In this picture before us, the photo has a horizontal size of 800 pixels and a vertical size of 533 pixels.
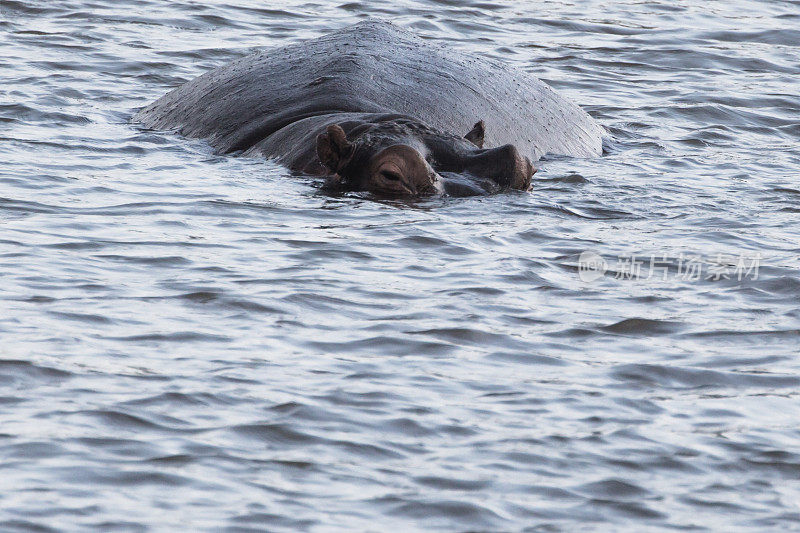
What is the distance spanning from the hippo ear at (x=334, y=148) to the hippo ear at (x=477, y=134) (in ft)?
3.23

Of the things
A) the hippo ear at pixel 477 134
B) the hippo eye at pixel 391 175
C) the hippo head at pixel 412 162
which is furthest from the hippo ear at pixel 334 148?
the hippo ear at pixel 477 134

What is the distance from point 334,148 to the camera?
1066cm

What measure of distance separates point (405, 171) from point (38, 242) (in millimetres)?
2611

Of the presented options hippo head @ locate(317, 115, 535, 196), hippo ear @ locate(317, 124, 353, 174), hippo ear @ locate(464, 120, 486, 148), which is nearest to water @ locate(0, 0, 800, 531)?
hippo head @ locate(317, 115, 535, 196)

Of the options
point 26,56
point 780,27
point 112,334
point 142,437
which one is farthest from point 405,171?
point 780,27

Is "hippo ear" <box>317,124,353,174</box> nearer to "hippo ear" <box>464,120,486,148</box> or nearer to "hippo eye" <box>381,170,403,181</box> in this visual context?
"hippo eye" <box>381,170,403,181</box>

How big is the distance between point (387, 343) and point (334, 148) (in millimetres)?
3502

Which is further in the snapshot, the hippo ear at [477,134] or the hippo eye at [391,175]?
the hippo ear at [477,134]

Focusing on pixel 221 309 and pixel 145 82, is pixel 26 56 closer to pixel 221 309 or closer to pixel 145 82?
pixel 145 82

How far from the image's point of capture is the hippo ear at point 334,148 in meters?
10.5

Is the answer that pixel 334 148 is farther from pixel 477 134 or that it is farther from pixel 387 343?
pixel 387 343

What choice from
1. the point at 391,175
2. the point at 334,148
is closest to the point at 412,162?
the point at 391,175

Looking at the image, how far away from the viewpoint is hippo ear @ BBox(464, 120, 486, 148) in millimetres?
11133

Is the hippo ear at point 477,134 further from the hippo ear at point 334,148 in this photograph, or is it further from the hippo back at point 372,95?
the hippo ear at point 334,148
